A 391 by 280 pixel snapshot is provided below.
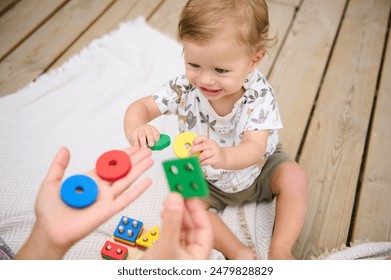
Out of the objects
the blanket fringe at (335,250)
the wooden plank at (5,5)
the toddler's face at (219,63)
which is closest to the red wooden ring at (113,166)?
the toddler's face at (219,63)

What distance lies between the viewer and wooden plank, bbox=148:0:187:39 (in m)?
1.67

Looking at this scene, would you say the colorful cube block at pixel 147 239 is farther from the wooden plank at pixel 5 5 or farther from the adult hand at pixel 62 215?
the wooden plank at pixel 5 5

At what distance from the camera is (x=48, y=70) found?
1.49m

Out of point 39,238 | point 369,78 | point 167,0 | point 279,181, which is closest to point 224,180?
point 279,181

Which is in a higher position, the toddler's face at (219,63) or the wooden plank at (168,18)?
the wooden plank at (168,18)

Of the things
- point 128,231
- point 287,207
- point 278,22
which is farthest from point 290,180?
point 278,22

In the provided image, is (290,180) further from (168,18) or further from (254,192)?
(168,18)

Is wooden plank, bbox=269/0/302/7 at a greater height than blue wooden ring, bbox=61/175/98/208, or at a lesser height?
greater

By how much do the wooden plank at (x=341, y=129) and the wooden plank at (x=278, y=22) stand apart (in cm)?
22

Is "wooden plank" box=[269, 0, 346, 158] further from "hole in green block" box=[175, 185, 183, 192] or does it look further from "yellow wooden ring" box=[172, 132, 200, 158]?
"hole in green block" box=[175, 185, 183, 192]

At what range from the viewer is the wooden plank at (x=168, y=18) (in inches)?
65.8

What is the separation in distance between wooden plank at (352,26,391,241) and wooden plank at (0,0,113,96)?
1202mm

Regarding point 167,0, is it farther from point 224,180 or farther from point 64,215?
point 64,215

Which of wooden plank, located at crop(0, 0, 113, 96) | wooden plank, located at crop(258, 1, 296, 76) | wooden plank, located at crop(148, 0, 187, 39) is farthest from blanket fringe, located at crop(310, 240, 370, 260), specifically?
wooden plank, located at crop(0, 0, 113, 96)
